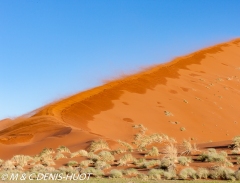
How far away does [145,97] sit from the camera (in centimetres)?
3709

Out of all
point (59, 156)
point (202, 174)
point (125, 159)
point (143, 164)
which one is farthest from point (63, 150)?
point (202, 174)

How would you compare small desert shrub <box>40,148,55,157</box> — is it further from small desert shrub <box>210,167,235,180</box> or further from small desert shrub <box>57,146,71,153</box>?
small desert shrub <box>210,167,235,180</box>

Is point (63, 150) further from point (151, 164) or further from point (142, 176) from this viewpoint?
point (142, 176)

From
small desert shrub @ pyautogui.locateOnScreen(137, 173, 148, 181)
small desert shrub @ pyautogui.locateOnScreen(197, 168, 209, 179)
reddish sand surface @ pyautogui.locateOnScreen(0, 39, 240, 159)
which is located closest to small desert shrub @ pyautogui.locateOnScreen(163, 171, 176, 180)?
small desert shrub @ pyautogui.locateOnScreen(137, 173, 148, 181)

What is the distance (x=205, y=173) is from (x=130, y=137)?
1445 cm

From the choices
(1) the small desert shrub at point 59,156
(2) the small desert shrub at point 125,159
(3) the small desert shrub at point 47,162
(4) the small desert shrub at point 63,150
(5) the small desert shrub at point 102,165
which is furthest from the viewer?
(4) the small desert shrub at point 63,150

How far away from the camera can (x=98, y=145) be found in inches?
846

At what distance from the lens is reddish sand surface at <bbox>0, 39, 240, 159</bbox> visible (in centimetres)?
2706

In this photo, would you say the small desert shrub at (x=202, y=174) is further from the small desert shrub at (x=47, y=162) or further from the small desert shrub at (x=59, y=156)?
Answer: the small desert shrub at (x=59, y=156)

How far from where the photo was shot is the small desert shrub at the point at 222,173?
40.8 feet

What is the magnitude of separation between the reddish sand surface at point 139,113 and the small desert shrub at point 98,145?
97cm

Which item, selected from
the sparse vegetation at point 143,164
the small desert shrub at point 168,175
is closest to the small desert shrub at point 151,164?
the sparse vegetation at point 143,164

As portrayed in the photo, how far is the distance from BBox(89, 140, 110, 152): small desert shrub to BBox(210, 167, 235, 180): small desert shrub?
9.47 metres

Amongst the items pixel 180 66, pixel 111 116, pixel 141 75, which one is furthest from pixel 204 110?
pixel 180 66
